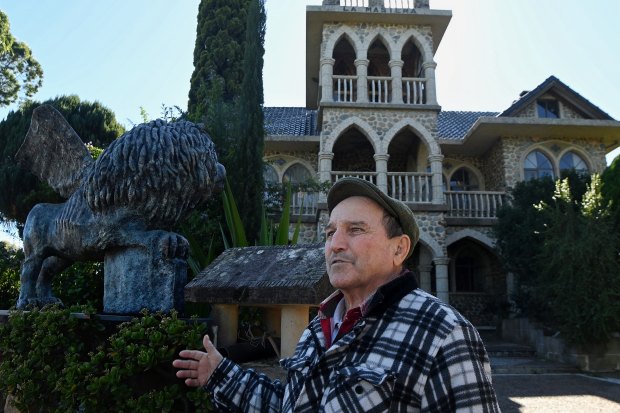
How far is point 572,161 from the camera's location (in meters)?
15.0

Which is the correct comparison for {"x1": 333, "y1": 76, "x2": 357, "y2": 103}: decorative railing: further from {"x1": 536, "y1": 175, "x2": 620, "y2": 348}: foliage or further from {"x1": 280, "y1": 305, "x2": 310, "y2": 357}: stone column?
{"x1": 280, "y1": 305, "x2": 310, "y2": 357}: stone column

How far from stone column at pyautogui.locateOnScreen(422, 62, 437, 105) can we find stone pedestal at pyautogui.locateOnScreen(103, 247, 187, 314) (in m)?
12.4

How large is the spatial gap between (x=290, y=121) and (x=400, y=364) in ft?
53.6

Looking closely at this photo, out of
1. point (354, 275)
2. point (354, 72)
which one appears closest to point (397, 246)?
point (354, 275)

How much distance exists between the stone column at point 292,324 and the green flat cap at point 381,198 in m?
0.88

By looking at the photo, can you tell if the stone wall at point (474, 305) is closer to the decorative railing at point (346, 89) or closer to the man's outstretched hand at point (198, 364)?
the decorative railing at point (346, 89)

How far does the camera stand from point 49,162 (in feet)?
9.80

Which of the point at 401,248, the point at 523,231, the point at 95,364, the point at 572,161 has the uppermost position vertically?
the point at 572,161

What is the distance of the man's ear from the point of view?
4.34ft

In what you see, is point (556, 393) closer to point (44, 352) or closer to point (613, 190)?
point (613, 190)

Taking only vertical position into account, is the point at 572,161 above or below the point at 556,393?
above

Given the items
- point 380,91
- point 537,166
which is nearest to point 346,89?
point 380,91

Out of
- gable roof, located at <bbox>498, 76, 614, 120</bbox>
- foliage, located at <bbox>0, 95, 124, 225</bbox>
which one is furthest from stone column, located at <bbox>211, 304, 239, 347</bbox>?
gable roof, located at <bbox>498, 76, 614, 120</bbox>

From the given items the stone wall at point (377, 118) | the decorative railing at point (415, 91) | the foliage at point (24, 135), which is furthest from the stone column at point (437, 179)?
the foliage at point (24, 135)
